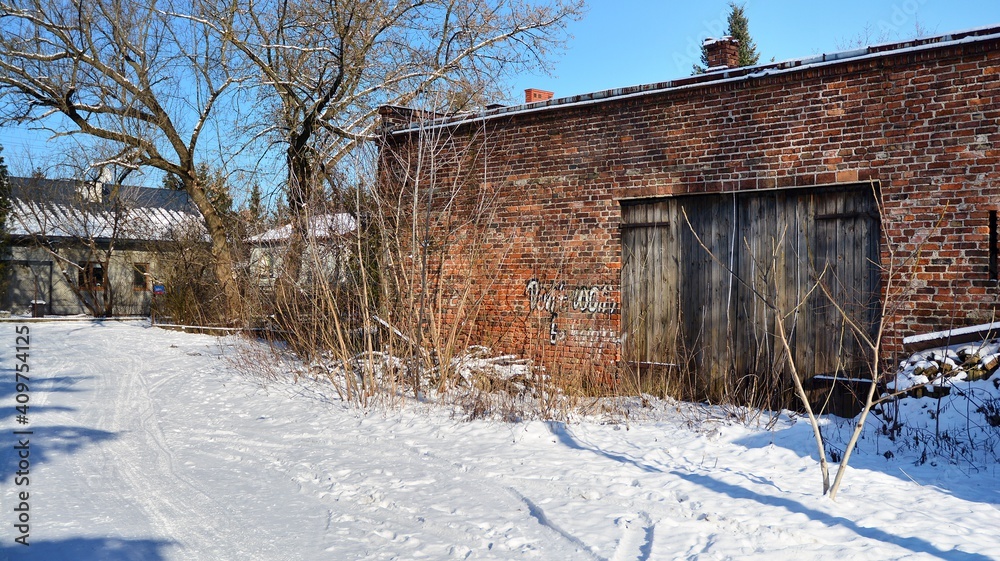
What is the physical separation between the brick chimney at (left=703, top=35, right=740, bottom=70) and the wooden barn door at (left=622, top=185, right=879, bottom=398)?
6.94 ft

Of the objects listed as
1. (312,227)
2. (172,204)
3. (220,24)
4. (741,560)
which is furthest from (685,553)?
(172,204)

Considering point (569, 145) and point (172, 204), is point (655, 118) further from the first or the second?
point (172, 204)

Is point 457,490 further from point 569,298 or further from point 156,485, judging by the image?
point 569,298

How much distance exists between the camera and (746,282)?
28.0ft

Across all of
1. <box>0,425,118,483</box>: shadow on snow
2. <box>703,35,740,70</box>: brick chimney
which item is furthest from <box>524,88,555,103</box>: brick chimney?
<box>0,425,118,483</box>: shadow on snow

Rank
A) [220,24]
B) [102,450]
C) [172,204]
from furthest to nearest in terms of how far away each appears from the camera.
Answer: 1. [172,204]
2. [220,24]
3. [102,450]

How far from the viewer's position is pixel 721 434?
21.3 feet

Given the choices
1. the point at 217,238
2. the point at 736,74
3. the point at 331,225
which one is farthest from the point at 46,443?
the point at 217,238

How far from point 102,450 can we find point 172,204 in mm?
33043

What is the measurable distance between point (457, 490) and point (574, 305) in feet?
15.8

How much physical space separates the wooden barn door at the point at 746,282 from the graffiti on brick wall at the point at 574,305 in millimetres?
228

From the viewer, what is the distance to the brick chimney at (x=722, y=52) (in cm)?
966

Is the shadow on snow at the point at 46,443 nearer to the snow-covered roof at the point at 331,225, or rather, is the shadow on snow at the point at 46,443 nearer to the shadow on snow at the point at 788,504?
the snow-covered roof at the point at 331,225

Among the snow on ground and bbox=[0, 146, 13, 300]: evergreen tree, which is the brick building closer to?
the snow on ground
